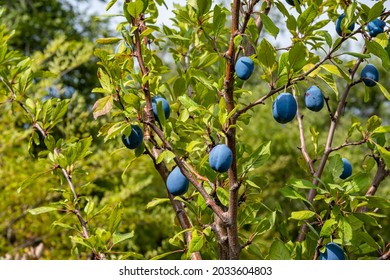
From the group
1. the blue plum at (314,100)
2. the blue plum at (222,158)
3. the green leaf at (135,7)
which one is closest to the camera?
the blue plum at (222,158)

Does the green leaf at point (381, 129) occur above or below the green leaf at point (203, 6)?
below

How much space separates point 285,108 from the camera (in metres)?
1.05

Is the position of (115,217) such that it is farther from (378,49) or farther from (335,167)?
(378,49)

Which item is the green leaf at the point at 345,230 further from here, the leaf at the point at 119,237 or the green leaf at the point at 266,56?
the leaf at the point at 119,237

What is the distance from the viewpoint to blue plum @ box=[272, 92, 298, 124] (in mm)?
1054

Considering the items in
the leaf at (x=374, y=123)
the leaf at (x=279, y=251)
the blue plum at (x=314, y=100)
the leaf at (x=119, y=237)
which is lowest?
the leaf at (x=119, y=237)

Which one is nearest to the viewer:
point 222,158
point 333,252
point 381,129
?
point 222,158

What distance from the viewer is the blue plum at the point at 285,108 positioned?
1054 mm

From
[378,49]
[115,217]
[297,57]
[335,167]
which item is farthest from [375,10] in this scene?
[115,217]

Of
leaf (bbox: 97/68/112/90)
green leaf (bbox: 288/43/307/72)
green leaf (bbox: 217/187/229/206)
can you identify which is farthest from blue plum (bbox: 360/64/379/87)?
leaf (bbox: 97/68/112/90)

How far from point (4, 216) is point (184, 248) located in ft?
7.11

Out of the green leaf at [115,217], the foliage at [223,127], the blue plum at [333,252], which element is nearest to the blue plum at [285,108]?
the foliage at [223,127]

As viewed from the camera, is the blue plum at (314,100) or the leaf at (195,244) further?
the blue plum at (314,100)

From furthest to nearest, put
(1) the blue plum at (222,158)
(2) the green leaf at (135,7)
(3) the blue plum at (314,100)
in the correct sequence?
(3) the blue plum at (314,100) < (2) the green leaf at (135,7) < (1) the blue plum at (222,158)
